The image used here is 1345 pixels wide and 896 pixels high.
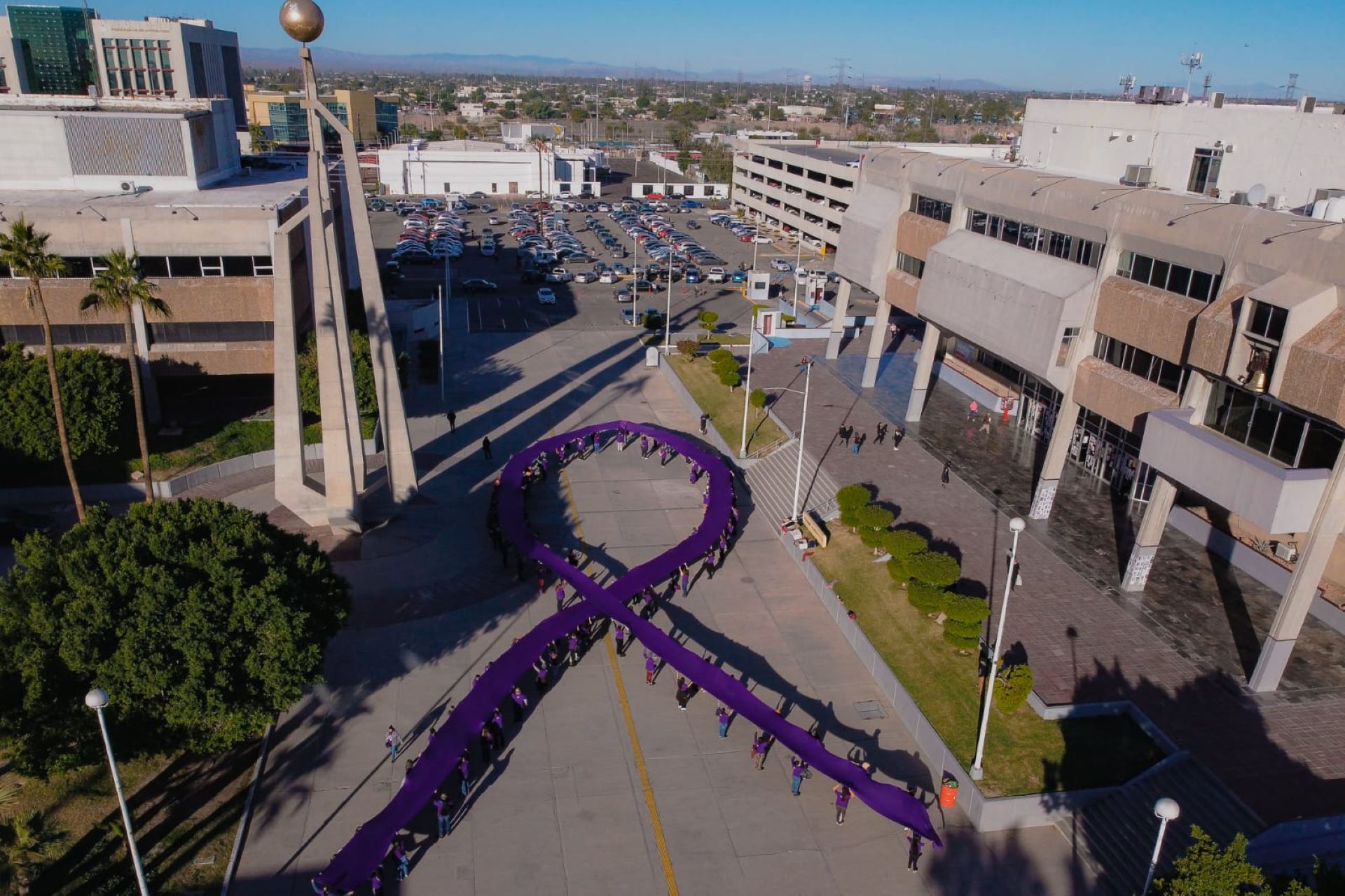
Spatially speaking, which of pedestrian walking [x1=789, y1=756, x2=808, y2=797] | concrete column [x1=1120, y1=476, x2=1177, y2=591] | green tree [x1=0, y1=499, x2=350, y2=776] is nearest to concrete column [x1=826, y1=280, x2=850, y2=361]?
concrete column [x1=1120, y1=476, x2=1177, y2=591]

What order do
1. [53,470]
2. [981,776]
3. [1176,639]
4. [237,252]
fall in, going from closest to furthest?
1. [981,776]
2. [1176,639]
3. [53,470]
4. [237,252]

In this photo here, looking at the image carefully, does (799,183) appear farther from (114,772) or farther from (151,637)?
(114,772)

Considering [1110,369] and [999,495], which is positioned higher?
[1110,369]

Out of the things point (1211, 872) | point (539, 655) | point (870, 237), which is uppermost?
point (870, 237)

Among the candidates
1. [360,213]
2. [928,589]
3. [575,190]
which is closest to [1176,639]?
[928,589]

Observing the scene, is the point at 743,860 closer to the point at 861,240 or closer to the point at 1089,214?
the point at 1089,214

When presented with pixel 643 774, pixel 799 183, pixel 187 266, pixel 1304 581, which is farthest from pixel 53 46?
pixel 1304 581

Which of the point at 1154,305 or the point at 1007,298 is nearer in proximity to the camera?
the point at 1154,305

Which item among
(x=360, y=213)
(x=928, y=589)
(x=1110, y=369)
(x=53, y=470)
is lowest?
(x=53, y=470)
